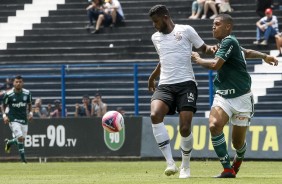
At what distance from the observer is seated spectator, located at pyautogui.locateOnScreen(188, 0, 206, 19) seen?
108ft

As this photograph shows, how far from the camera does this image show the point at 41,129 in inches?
1114

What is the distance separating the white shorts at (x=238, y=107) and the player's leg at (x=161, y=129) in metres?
0.83

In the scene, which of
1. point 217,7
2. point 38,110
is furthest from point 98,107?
point 217,7

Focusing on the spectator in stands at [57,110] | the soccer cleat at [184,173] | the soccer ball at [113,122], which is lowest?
the spectator in stands at [57,110]

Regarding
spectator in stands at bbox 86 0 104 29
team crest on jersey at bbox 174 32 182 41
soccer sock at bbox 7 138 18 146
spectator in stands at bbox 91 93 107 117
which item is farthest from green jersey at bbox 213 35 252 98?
spectator in stands at bbox 86 0 104 29

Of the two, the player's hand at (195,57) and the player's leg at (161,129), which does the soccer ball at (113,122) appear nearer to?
the player's leg at (161,129)

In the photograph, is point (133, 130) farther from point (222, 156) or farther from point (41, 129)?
point (222, 156)

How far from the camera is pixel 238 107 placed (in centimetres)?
1534

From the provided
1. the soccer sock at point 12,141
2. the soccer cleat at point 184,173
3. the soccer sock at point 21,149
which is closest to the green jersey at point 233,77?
the soccer cleat at point 184,173

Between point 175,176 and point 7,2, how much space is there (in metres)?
22.0

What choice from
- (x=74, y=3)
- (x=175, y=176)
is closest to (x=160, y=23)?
(x=175, y=176)

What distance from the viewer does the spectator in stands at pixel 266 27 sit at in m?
30.7

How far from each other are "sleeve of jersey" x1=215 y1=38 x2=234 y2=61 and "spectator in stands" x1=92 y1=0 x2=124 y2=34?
18.4 metres

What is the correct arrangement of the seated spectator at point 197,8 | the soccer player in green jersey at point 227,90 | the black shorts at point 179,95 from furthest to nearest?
the seated spectator at point 197,8, the black shorts at point 179,95, the soccer player in green jersey at point 227,90
